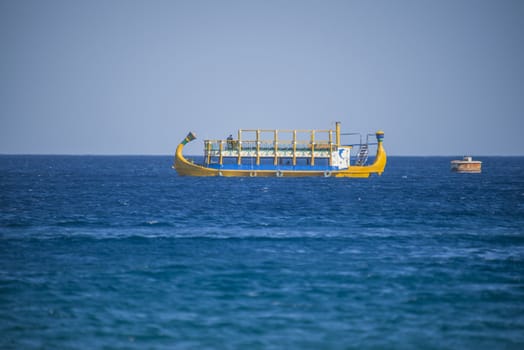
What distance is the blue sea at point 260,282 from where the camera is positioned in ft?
53.1

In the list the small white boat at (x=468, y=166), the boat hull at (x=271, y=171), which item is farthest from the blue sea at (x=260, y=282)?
the small white boat at (x=468, y=166)

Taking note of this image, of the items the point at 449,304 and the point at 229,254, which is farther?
the point at 229,254

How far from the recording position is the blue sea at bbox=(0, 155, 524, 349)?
53.1 feet

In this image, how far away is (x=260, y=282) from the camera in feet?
72.2

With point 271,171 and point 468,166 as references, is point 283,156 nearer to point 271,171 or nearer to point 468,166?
point 271,171

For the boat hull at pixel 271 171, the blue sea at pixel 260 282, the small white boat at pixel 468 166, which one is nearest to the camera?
the blue sea at pixel 260 282

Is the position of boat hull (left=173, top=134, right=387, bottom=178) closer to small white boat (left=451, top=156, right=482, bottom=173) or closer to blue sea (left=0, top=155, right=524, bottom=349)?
blue sea (left=0, top=155, right=524, bottom=349)

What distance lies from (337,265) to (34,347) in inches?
538

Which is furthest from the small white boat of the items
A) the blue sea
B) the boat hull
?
the blue sea

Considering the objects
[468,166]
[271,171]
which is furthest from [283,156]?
[468,166]

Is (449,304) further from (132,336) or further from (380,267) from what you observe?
(132,336)

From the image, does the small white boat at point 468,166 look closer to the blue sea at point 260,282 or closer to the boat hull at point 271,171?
the boat hull at point 271,171

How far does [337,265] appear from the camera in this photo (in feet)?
82.2

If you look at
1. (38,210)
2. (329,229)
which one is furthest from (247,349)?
(38,210)
